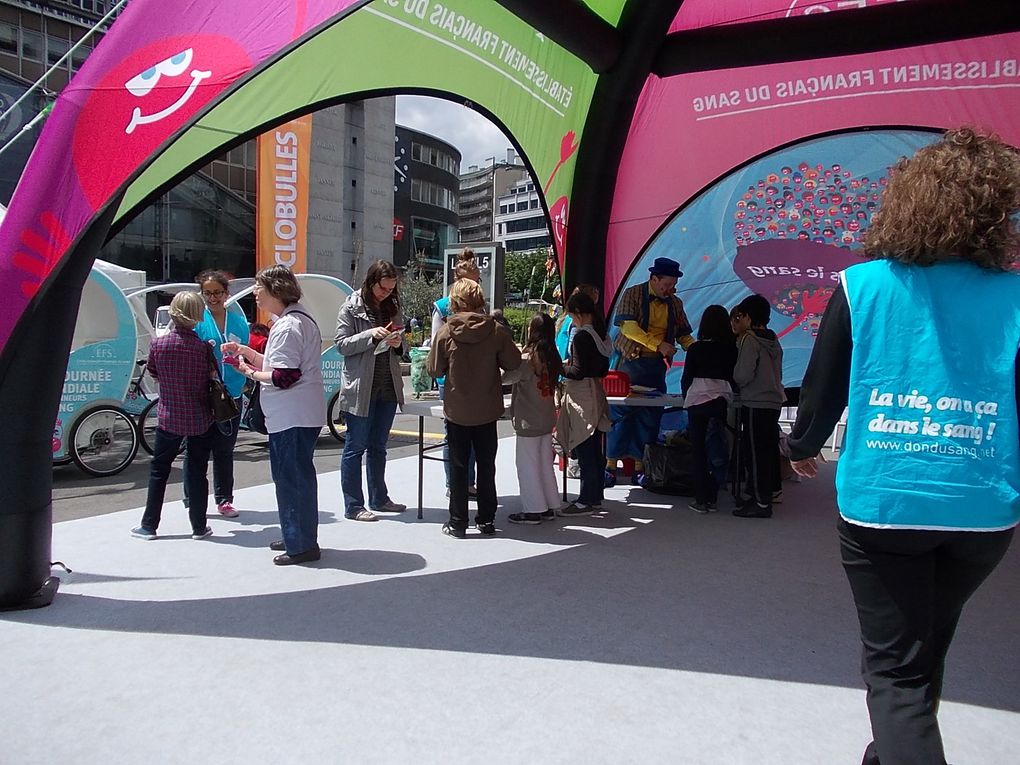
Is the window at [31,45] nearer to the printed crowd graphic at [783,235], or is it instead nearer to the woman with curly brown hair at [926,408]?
the printed crowd graphic at [783,235]

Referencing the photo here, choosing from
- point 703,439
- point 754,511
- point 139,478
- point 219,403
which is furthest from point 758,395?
point 139,478

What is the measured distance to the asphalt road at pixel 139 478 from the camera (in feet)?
21.2

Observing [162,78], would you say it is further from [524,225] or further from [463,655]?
[524,225]

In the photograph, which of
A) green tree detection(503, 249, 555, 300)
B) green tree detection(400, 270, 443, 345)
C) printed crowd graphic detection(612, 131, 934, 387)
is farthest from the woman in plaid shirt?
green tree detection(503, 249, 555, 300)

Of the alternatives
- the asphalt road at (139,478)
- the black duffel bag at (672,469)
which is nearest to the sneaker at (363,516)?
the asphalt road at (139,478)

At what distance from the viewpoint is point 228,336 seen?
20.5 feet

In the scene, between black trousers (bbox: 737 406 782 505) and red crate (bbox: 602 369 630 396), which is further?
red crate (bbox: 602 369 630 396)

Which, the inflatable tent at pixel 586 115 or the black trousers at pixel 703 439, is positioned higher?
the inflatable tent at pixel 586 115

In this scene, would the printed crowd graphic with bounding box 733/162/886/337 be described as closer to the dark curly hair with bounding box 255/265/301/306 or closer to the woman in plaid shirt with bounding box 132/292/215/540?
the dark curly hair with bounding box 255/265/301/306

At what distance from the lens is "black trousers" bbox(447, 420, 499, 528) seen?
16.8 feet

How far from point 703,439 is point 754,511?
0.73 meters

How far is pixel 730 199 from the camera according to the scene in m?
7.90

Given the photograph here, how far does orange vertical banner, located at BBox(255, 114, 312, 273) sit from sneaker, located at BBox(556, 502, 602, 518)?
1259 cm

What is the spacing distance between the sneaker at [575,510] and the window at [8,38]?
119ft
